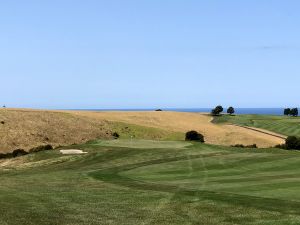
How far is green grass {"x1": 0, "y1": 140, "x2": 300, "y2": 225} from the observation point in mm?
14984

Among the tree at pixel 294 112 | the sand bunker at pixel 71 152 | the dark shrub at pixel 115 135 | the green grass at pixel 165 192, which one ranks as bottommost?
the dark shrub at pixel 115 135

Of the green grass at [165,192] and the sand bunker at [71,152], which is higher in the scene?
the green grass at [165,192]

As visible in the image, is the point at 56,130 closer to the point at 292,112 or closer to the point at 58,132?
the point at 58,132

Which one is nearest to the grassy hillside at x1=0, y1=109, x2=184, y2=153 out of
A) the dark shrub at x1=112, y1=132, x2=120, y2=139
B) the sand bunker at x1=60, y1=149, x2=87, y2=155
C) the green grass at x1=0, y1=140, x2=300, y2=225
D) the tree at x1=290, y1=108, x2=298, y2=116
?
the dark shrub at x1=112, y1=132, x2=120, y2=139

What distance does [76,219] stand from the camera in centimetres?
1477

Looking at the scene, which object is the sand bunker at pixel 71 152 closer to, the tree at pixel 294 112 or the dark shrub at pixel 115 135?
the dark shrub at pixel 115 135

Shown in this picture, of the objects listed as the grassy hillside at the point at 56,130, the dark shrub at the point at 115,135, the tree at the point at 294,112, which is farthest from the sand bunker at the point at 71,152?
the tree at the point at 294,112

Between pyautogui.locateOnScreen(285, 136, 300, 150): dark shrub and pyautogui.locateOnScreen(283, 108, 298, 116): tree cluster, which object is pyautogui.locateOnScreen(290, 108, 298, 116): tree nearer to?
pyautogui.locateOnScreen(283, 108, 298, 116): tree cluster

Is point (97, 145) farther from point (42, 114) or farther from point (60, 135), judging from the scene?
point (42, 114)

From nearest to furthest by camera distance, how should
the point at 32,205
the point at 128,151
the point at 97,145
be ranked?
the point at 32,205 → the point at 128,151 → the point at 97,145

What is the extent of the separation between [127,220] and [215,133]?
7002cm

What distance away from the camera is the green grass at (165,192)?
49.2ft

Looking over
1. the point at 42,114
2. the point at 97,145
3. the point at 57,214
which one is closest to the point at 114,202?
the point at 57,214

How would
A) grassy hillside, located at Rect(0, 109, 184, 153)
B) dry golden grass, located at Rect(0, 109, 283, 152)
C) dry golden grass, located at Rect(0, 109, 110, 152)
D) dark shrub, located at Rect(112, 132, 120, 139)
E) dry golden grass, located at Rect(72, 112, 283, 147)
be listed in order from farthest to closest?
1. dry golden grass, located at Rect(72, 112, 283, 147)
2. dark shrub, located at Rect(112, 132, 120, 139)
3. dry golden grass, located at Rect(0, 109, 283, 152)
4. grassy hillside, located at Rect(0, 109, 184, 153)
5. dry golden grass, located at Rect(0, 109, 110, 152)
